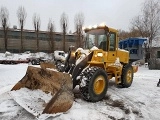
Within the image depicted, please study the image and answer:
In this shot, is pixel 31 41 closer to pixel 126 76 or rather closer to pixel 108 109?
pixel 126 76

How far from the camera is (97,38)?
9297 mm

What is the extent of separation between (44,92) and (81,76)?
50.5 inches

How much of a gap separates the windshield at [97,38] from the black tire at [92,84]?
5.55ft

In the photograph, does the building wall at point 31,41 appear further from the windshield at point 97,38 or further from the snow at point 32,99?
the snow at point 32,99

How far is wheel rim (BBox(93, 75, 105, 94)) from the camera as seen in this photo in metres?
7.64

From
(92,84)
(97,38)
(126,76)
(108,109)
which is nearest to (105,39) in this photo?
(97,38)

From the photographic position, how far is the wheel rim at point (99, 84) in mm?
7637

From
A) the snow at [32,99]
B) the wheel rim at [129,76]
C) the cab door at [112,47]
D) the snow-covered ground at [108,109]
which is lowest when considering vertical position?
the snow-covered ground at [108,109]

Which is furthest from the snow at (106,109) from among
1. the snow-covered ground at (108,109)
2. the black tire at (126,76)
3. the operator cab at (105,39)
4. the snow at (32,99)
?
the operator cab at (105,39)

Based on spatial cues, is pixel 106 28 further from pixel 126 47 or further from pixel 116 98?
pixel 126 47

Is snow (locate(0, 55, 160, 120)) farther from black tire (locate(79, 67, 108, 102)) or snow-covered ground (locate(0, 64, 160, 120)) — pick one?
black tire (locate(79, 67, 108, 102))

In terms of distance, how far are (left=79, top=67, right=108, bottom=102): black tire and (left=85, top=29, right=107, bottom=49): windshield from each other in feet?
5.55

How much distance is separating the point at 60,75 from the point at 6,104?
5.99 feet

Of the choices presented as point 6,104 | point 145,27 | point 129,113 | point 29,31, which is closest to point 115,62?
point 129,113
